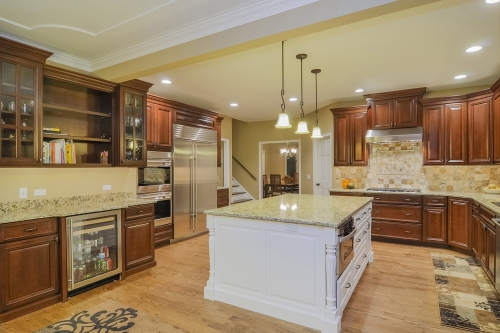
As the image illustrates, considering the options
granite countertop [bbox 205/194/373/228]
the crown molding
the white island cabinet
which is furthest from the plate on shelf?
the crown molding

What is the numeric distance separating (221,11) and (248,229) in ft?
6.44

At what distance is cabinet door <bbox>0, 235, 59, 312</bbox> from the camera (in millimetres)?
2541

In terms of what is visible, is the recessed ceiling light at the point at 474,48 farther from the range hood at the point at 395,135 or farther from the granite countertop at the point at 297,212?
the granite countertop at the point at 297,212

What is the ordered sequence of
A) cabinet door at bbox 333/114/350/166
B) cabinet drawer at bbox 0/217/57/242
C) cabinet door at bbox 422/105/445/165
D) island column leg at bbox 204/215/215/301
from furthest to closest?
cabinet door at bbox 333/114/350/166 → cabinet door at bbox 422/105/445/165 → island column leg at bbox 204/215/215/301 → cabinet drawer at bbox 0/217/57/242

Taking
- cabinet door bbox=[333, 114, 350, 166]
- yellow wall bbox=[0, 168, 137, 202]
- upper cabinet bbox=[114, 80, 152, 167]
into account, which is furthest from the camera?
cabinet door bbox=[333, 114, 350, 166]

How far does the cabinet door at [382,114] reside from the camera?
5.12 meters

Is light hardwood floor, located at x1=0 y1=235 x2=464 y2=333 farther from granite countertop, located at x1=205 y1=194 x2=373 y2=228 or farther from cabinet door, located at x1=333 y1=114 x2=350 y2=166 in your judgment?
cabinet door, located at x1=333 y1=114 x2=350 y2=166

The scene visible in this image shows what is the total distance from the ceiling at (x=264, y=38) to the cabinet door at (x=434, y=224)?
2.06 meters

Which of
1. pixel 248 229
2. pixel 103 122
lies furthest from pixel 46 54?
pixel 248 229

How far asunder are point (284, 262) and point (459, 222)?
11.2 feet

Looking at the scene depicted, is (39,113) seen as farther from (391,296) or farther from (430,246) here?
(430,246)

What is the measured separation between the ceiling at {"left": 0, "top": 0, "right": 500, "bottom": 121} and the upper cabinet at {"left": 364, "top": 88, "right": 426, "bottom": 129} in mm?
457

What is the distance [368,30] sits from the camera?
278 centimetres

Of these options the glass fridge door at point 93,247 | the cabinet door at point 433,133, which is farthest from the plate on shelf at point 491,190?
the glass fridge door at point 93,247
